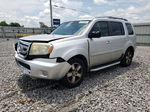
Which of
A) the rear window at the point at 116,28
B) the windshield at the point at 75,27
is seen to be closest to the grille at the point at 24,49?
the windshield at the point at 75,27

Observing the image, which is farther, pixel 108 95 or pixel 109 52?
pixel 109 52

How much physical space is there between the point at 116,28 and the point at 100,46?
1.37 meters

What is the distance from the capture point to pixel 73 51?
10.9ft

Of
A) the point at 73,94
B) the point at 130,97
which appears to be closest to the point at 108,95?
the point at 130,97

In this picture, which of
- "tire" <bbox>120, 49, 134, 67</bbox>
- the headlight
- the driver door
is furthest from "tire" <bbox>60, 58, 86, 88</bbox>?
"tire" <bbox>120, 49, 134, 67</bbox>

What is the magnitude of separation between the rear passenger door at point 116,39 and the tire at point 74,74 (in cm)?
154

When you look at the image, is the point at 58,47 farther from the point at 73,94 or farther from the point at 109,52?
the point at 109,52

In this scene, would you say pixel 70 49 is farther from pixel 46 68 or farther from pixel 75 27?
pixel 75 27

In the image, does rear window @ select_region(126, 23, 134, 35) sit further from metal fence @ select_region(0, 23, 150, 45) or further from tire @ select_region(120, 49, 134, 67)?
metal fence @ select_region(0, 23, 150, 45)

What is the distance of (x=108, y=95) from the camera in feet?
10.6

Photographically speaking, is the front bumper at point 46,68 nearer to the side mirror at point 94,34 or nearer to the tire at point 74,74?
the tire at point 74,74

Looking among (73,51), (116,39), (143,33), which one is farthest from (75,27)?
(143,33)

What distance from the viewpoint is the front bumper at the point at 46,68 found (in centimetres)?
298

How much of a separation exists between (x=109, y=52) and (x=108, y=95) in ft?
5.49
